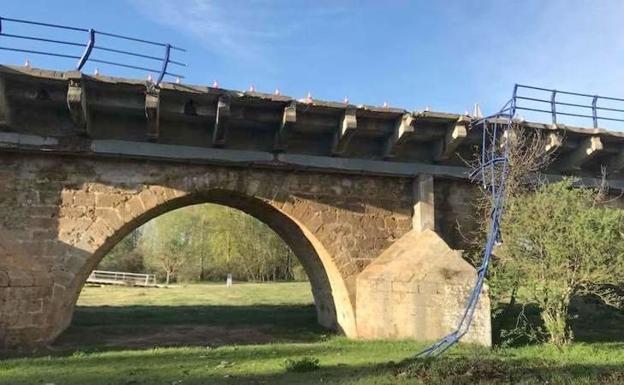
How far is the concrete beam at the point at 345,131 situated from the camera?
37.1ft

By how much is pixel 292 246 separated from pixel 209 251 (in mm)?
32473

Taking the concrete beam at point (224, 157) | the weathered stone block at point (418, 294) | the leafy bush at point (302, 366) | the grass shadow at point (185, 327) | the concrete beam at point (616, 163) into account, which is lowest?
the grass shadow at point (185, 327)

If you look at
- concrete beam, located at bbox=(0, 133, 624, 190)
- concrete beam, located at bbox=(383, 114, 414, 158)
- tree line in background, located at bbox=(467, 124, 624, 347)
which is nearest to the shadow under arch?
concrete beam, located at bbox=(0, 133, 624, 190)

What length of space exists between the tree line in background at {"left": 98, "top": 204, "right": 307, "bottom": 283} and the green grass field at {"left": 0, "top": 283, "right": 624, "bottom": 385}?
29.3 metres

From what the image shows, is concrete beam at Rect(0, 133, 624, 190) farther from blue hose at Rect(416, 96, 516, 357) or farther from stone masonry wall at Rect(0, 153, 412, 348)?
blue hose at Rect(416, 96, 516, 357)

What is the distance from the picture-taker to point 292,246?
13.7 metres

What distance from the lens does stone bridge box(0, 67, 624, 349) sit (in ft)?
32.8

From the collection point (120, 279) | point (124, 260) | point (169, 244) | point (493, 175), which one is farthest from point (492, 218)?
point (124, 260)

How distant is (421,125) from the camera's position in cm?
1223

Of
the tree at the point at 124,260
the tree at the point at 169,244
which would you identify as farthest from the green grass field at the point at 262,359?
the tree at the point at 124,260

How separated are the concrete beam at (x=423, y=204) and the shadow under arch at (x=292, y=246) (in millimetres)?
2178

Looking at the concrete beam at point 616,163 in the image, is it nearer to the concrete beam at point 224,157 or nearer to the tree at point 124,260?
the concrete beam at point 224,157

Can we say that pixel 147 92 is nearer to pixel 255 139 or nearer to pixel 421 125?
pixel 255 139

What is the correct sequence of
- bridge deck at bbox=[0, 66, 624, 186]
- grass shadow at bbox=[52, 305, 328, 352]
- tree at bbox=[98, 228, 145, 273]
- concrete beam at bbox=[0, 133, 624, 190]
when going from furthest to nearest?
tree at bbox=[98, 228, 145, 273] < grass shadow at bbox=[52, 305, 328, 352] < concrete beam at bbox=[0, 133, 624, 190] < bridge deck at bbox=[0, 66, 624, 186]
